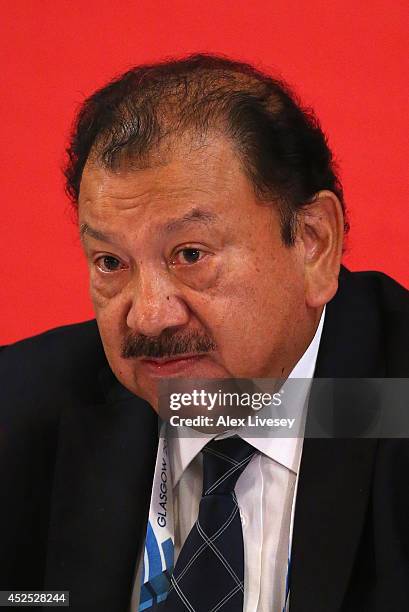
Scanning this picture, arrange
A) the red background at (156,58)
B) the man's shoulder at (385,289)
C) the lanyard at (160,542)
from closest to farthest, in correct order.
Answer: the lanyard at (160,542)
the man's shoulder at (385,289)
the red background at (156,58)

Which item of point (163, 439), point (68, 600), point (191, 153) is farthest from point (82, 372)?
point (191, 153)

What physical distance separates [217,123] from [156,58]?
0.74m

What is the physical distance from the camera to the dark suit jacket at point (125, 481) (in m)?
1.29

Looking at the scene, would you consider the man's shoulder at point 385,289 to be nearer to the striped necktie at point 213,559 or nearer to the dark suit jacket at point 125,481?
the dark suit jacket at point 125,481

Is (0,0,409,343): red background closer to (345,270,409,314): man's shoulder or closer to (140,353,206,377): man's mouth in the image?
(345,270,409,314): man's shoulder

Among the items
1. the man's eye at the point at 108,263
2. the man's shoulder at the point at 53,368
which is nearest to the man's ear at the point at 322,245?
the man's eye at the point at 108,263

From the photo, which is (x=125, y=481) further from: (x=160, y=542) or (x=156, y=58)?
(x=156, y=58)

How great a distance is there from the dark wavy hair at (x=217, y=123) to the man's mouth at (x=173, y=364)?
0.63 feet

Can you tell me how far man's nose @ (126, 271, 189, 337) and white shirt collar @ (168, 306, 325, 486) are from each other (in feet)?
0.71

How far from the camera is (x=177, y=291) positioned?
1.28 metres

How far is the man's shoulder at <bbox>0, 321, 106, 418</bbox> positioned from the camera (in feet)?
5.15

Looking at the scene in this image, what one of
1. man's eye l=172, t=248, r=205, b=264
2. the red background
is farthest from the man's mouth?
the red background

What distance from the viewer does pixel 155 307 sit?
4.13 feet

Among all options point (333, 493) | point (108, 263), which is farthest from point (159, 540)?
point (108, 263)
